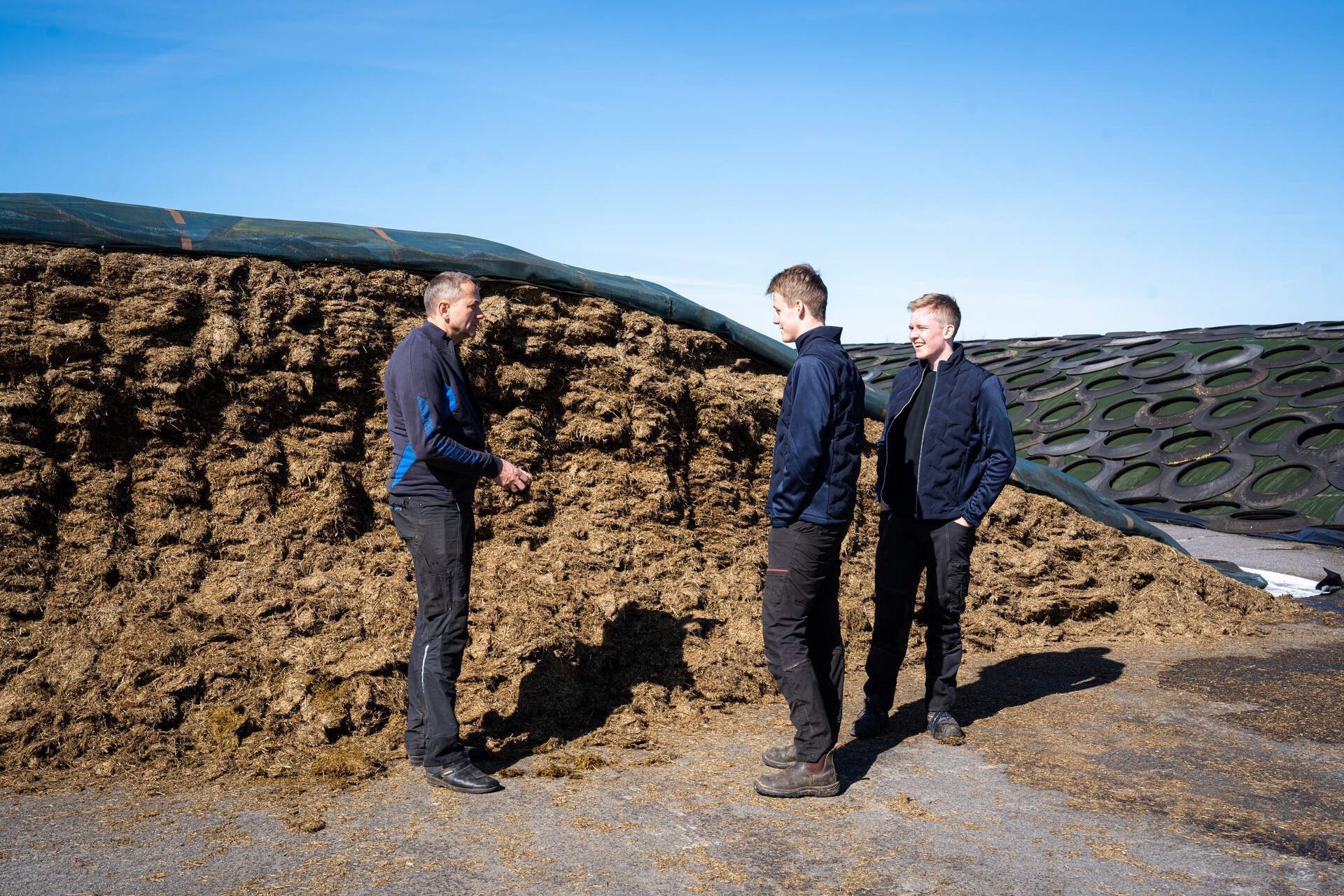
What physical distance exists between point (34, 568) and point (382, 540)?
5.18 feet

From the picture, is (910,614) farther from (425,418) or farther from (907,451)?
(425,418)

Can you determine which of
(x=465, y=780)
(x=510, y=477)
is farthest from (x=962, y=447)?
(x=465, y=780)

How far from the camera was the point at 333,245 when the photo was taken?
5.09 m

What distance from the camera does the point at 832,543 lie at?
10.6 ft

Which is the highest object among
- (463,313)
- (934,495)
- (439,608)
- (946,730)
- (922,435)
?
(463,313)

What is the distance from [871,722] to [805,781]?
0.86m

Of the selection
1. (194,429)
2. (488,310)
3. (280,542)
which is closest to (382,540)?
(280,542)

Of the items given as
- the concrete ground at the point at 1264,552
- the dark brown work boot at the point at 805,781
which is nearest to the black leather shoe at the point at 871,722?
the dark brown work boot at the point at 805,781

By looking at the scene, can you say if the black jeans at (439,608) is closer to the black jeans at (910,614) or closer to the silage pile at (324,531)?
the silage pile at (324,531)

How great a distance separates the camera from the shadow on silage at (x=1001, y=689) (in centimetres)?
379

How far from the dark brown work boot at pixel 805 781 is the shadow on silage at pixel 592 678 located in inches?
40.7

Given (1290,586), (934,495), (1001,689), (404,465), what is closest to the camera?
(404,465)

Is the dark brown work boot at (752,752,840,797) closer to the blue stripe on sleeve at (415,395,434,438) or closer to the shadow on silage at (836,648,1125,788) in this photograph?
the shadow on silage at (836,648,1125,788)

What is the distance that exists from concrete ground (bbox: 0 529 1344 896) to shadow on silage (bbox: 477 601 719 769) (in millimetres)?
308
